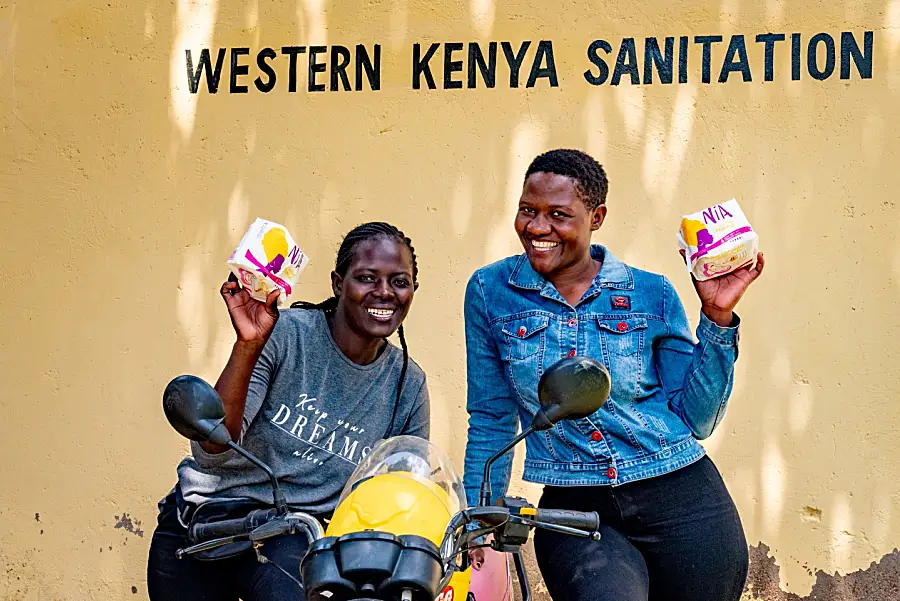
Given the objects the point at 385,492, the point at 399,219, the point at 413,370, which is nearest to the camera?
the point at 385,492

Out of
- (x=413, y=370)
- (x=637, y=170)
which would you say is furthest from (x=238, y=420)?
(x=637, y=170)

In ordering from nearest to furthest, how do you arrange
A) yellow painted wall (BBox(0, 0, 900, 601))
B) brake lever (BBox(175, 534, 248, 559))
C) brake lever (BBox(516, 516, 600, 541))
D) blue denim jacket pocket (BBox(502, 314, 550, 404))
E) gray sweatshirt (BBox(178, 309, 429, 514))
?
brake lever (BBox(516, 516, 600, 541)) → brake lever (BBox(175, 534, 248, 559)) → blue denim jacket pocket (BBox(502, 314, 550, 404)) → gray sweatshirt (BBox(178, 309, 429, 514)) → yellow painted wall (BBox(0, 0, 900, 601))

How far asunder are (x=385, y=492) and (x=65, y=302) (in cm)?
345

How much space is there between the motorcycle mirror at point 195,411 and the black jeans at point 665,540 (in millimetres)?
894

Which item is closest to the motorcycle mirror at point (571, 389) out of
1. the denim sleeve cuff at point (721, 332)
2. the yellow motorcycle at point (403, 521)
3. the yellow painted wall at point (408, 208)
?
the yellow motorcycle at point (403, 521)

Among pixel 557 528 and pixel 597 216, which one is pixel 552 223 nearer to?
pixel 597 216

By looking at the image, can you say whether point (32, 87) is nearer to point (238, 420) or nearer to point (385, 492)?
point (238, 420)

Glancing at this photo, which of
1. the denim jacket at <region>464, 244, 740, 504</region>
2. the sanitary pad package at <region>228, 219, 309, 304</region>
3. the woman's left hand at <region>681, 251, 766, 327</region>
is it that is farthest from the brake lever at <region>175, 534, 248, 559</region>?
the woman's left hand at <region>681, 251, 766, 327</region>

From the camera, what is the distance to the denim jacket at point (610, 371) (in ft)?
9.31

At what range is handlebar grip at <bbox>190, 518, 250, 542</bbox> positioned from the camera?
220cm

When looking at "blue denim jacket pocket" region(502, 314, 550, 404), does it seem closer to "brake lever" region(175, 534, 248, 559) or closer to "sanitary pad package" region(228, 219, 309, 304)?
"sanitary pad package" region(228, 219, 309, 304)

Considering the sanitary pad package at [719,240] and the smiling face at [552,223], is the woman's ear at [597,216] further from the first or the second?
the sanitary pad package at [719,240]

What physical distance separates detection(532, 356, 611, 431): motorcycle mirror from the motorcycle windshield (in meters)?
0.19

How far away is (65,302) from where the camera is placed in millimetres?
5023
